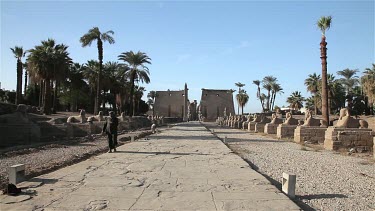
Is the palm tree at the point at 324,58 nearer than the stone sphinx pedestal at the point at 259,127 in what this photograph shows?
Yes

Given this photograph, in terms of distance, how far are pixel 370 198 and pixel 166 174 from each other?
3.95 m

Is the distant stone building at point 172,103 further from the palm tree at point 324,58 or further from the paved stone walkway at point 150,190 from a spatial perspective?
the paved stone walkway at point 150,190

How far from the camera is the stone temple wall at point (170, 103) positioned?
385ft

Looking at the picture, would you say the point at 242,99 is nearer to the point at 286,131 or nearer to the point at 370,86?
the point at 370,86

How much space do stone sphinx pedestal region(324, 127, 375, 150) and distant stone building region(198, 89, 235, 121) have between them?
3969 inches

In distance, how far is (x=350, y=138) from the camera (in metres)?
15.3

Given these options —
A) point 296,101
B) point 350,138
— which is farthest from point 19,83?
point 296,101

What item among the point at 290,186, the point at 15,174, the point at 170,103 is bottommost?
the point at 290,186

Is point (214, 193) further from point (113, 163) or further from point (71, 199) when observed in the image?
point (113, 163)

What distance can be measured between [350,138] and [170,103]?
104 meters

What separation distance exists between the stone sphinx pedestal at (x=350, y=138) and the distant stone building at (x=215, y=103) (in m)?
101

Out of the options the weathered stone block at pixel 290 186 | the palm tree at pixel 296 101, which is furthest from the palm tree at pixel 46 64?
the palm tree at pixel 296 101

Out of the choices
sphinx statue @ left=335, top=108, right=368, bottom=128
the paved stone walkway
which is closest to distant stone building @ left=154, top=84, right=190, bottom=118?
sphinx statue @ left=335, top=108, right=368, bottom=128

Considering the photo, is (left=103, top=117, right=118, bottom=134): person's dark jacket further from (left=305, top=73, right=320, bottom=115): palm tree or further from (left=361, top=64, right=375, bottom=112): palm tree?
(left=305, top=73, right=320, bottom=115): palm tree
